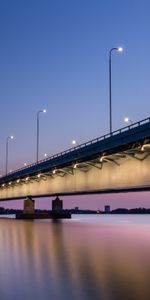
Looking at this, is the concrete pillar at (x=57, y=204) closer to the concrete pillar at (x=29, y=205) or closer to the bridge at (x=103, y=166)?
the concrete pillar at (x=29, y=205)

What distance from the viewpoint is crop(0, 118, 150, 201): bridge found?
137 ft

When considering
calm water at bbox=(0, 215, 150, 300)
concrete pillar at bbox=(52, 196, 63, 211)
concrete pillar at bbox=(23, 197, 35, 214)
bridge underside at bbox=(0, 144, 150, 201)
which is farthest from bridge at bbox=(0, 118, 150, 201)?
concrete pillar at bbox=(52, 196, 63, 211)

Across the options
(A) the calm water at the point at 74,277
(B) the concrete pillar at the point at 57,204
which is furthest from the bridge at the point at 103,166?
(B) the concrete pillar at the point at 57,204

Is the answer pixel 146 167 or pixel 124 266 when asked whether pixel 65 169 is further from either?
pixel 124 266

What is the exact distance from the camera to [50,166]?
220ft

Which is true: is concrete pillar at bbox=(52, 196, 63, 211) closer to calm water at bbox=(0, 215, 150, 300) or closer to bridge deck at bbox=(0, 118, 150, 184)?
bridge deck at bbox=(0, 118, 150, 184)

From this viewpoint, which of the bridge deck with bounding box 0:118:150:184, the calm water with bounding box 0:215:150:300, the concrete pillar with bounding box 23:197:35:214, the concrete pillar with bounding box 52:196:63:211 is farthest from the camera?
the concrete pillar with bounding box 52:196:63:211

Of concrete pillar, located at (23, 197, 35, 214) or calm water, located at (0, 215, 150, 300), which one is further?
concrete pillar, located at (23, 197, 35, 214)

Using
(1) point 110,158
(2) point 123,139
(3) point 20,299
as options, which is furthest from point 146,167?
(3) point 20,299

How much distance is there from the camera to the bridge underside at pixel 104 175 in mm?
43031

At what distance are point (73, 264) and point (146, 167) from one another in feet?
79.0

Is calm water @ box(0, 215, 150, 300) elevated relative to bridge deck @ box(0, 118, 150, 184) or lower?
lower

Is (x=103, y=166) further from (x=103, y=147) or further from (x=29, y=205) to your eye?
(x=29, y=205)

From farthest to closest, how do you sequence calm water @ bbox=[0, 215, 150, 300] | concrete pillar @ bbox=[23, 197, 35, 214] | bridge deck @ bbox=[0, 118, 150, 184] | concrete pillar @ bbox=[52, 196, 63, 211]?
concrete pillar @ bbox=[52, 196, 63, 211]
concrete pillar @ bbox=[23, 197, 35, 214]
bridge deck @ bbox=[0, 118, 150, 184]
calm water @ bbox=[0, 215, 150, 300]
